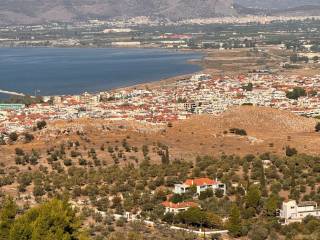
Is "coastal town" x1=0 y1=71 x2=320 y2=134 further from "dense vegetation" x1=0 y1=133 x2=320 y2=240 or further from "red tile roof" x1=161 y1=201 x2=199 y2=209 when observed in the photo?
"red tile roof" x1=161 y1=201 x2=199 y2=209

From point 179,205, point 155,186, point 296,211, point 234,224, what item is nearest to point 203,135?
point 155,186

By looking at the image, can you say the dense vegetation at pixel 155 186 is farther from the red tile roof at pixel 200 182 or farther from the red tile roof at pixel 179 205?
the red tile roof at pixel 200 182

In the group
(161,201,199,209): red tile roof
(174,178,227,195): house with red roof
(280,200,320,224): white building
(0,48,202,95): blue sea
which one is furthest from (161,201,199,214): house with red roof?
(0,48,202,95): blue sea

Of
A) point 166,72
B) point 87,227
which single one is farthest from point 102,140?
point 166,72

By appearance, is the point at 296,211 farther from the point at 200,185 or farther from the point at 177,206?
the point at 200,185

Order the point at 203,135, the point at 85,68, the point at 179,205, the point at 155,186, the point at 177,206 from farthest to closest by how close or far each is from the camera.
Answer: the point at 85,68 < the point at 203,135 < the point at 155,186 < the point at 179,205 < the point at 177,206

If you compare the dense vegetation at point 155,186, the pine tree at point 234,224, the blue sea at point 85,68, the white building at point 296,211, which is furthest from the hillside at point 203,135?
the blue sea at point 85,68

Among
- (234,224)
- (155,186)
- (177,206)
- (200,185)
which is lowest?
(155,186)
